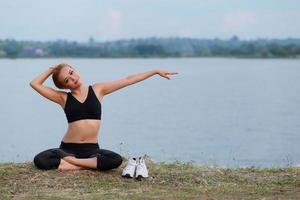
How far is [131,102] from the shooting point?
42.0m

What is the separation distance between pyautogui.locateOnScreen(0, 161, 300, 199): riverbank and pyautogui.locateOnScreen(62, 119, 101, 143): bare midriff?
0.42m

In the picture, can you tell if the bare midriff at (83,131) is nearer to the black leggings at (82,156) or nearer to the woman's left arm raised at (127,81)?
the black leggings at (82,156)

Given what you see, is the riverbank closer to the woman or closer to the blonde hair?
the woman

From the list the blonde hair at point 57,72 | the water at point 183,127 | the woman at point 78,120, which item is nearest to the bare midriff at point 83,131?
the woman at point 78,120

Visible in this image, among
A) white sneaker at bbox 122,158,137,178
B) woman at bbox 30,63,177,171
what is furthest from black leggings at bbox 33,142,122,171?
white sneaker at bbox 122,158,137,178

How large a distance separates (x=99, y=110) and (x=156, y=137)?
15904 millimetres

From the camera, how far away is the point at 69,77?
8.82 metres

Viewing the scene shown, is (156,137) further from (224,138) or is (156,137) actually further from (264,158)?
(264,158)

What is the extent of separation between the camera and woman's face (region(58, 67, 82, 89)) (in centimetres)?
882

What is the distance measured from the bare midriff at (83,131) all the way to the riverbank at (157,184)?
42cm

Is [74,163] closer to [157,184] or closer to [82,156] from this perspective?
[82,156]

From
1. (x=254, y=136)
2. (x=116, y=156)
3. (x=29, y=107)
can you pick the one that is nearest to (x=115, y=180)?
(x=116, y=156)

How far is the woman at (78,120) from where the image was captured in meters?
8.72

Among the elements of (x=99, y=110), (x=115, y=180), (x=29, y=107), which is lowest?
(x=29, y=107)
